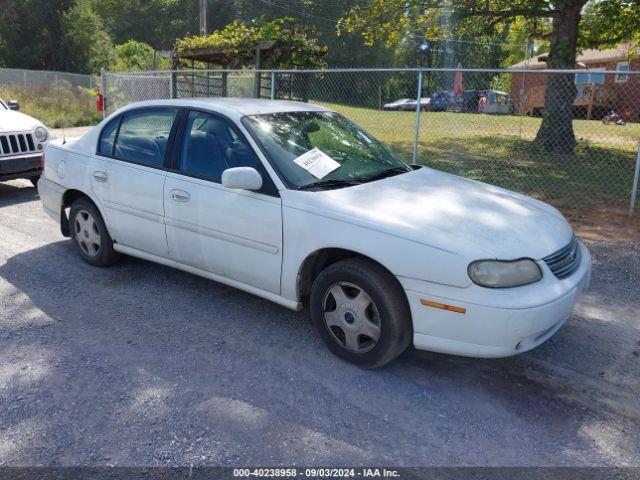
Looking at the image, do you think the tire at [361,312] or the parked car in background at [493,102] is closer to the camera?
the tire at [361,312]

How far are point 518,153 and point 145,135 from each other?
9841 mm

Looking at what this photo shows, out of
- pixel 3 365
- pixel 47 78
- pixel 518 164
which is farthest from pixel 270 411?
pixel 47 78

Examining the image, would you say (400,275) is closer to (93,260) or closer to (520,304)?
(520,304)

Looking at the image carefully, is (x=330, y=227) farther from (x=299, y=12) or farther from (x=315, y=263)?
(x=299, y=12)

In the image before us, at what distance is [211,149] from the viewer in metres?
4.29

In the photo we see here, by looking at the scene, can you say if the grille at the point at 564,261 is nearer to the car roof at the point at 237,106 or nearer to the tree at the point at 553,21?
the car roof at the point at 237,106

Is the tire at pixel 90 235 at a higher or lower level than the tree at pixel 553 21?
lower

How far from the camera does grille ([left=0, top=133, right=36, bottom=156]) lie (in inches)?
309

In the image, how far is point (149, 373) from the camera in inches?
138

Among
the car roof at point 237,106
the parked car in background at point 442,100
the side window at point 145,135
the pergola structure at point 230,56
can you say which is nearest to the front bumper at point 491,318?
the car roof at point 237,106

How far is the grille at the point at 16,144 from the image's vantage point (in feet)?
25.8

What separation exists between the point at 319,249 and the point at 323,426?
1.10 meters

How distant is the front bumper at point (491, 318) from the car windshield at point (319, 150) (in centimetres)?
116

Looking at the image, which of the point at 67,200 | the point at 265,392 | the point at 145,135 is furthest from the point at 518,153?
the point at 265,392
